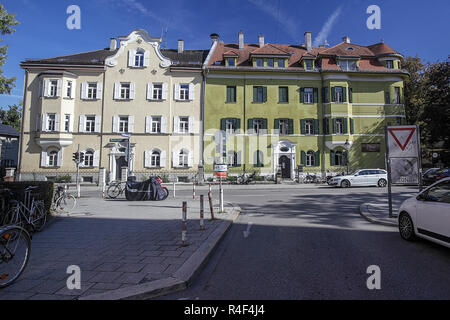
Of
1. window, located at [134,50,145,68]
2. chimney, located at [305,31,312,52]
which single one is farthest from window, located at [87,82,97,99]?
chimney, located at [305,31,312,52]

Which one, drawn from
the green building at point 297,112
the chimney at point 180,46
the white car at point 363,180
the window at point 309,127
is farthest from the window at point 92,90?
the white car at point 363,180

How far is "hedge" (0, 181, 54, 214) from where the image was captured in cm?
648

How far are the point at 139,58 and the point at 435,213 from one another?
28541 mm

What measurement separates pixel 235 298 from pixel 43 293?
7.47ft

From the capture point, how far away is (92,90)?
2639 cm

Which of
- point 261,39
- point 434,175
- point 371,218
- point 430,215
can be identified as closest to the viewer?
point 430,215

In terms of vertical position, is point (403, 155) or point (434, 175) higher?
point (403, 155)

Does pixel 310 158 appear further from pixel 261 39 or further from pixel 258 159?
pixel 261 39

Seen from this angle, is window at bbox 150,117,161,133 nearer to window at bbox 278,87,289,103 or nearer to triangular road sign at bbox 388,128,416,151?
window at bbox 278,87,289,103

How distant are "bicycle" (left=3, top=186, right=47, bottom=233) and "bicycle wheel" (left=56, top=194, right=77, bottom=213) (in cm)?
217

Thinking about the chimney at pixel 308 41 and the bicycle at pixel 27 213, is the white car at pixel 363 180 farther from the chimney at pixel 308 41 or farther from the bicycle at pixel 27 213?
the chimney at pixel 308 41

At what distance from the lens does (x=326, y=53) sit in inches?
1160

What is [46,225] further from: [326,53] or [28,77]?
[326,53]

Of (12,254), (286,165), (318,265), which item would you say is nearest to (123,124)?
(286,165)
